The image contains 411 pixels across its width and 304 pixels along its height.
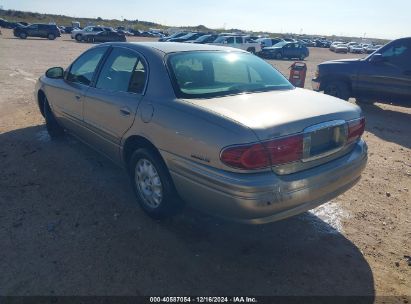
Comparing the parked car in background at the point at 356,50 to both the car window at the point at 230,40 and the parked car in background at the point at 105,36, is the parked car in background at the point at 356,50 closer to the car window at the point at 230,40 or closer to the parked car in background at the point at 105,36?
the car window at the point at 230,40

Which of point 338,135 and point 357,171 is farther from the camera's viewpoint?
point 357,171

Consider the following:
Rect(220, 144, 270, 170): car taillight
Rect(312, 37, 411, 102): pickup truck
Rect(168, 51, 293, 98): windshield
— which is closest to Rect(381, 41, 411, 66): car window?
Rect(312, 37, 411, 102): pickup truck

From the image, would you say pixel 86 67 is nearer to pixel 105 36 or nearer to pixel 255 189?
pixel 255 189

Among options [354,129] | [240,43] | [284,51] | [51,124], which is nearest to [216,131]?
[354,129]

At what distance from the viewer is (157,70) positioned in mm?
3506

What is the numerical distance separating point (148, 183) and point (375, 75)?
23.9ft

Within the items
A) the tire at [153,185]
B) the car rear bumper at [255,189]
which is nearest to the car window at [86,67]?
the tire at [153,185]

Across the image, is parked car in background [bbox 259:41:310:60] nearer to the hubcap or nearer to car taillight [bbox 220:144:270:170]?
the hubcap

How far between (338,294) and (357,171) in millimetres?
1225

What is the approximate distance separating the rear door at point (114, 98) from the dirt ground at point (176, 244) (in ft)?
2.19

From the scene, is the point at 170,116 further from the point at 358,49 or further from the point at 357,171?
the point at 358,49

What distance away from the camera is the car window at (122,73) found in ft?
12.2

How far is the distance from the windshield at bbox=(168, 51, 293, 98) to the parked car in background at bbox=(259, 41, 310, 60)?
84.9ft

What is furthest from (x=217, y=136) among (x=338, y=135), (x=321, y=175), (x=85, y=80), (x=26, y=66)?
(x=26, y=66)
